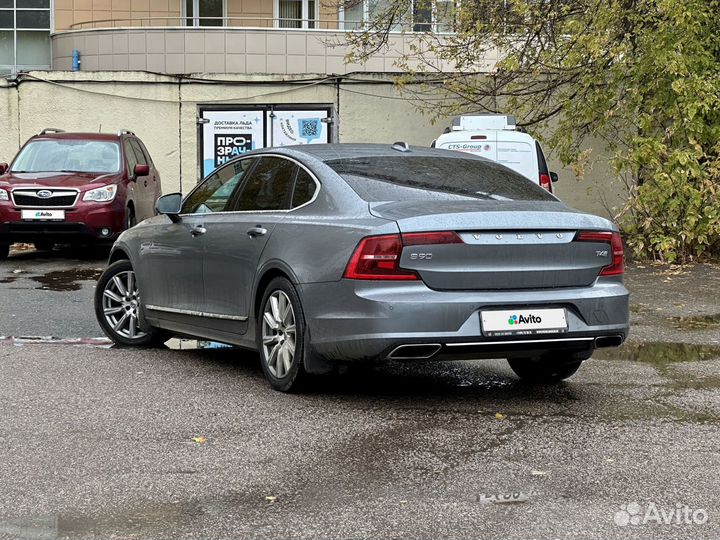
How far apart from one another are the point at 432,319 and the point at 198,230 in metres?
2.35

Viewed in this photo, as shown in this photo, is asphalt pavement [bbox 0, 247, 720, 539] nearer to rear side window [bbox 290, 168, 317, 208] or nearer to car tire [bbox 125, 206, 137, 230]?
rear side window [bbox 290, 168, 317, 208]

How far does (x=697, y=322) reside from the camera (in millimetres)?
10414

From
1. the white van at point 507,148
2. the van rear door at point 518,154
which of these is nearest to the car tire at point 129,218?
the white van at point 507,148

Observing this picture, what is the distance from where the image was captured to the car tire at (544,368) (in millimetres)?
7141

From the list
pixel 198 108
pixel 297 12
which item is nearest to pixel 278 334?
pixel 198 108

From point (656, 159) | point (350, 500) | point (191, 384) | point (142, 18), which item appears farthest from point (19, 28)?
point (350, 500)

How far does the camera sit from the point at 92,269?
15.0 m

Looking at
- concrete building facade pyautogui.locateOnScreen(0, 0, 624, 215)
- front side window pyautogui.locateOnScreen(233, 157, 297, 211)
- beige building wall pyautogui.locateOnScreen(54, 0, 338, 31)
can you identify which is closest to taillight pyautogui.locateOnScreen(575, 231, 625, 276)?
front side window pyautogui.locateOnScreen(233, 157, 297, 211)

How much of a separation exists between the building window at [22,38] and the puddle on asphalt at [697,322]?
77.5ft

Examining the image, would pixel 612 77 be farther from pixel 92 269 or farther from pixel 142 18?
pixel 142 18

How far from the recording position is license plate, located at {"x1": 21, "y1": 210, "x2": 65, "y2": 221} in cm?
1559

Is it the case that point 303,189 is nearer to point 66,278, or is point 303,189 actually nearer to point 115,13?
point 66,278

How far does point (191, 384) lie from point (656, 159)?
9.58 meters

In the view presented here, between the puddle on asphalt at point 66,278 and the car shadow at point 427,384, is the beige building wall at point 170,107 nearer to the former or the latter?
the puddle on asphalt at point 66,278
